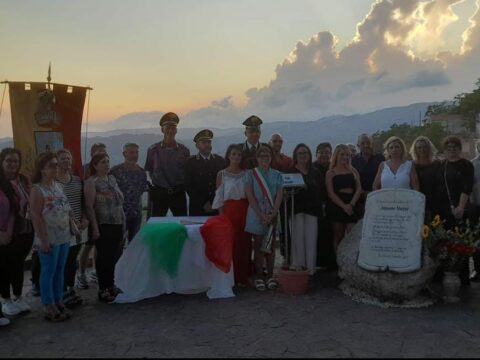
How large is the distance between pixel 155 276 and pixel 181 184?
1.50m

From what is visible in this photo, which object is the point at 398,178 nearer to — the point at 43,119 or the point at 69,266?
the point at 69,266

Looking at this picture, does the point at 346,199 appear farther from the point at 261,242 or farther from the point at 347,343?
the point at 347,343

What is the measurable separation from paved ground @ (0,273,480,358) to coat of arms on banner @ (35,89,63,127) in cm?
354

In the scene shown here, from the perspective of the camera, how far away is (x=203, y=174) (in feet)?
21.7

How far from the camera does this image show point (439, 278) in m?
6.36

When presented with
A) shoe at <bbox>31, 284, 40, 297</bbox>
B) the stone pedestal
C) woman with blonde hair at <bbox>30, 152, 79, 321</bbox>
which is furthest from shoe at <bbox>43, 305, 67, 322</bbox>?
the stone pedestal

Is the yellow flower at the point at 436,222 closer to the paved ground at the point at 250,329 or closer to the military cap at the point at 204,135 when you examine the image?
the paved ground at the point at 250,329

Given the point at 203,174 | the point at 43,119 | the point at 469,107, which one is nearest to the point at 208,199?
the point at 203,174

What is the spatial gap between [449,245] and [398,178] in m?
1.01

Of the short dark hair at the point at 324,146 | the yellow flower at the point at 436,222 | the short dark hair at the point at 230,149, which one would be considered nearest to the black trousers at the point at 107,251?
the short dark hair at the point at 230,149

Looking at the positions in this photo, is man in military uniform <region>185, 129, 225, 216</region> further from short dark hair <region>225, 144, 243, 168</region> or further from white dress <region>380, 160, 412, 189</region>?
white dress <region>380, 160, 412, 189</region>

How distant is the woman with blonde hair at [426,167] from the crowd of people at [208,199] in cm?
1

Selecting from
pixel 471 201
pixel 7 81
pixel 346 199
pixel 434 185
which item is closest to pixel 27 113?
pixel 7 81

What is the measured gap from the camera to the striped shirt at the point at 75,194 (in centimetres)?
531
